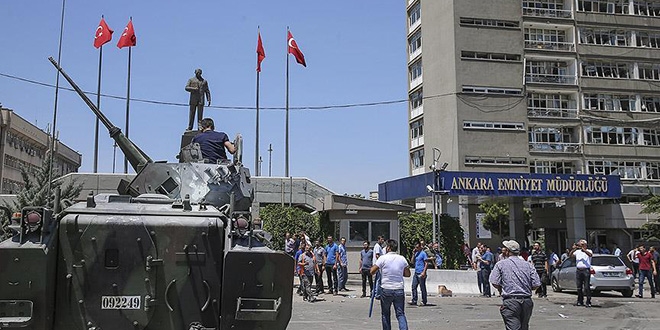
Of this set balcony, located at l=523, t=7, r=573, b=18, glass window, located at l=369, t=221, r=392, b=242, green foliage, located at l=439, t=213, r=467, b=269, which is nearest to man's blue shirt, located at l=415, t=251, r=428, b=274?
glass window, located at l=369, t=221, r=392, b=242

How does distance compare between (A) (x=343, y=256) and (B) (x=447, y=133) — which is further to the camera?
(B) (x=447, y=133)

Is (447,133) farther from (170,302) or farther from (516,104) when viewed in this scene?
(170,302)

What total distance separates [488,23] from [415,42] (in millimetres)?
7194

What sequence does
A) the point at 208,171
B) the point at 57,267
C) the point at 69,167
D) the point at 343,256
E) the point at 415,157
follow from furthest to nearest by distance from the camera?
the point at 69,167 → the point at 415,157 → the point at 343,256 → the point at 208,171 → the point at 57,267

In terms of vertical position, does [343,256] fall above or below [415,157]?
below

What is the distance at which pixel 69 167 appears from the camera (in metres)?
80.6

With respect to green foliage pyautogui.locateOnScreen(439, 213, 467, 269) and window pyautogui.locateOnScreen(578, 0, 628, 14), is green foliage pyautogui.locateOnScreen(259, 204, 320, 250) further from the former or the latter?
window pyautogui.locateOnScreen(578, 0, 628, 14)

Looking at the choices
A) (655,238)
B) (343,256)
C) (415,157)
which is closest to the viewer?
(343,256)

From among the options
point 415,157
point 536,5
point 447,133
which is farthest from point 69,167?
point 536,5

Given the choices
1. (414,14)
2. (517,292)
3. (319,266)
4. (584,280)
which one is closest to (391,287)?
(517,292)

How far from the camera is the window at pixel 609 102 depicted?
5109cm

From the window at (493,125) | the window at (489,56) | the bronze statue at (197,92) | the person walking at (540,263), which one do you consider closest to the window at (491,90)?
the window at (489,56)

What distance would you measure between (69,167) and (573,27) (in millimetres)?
58530

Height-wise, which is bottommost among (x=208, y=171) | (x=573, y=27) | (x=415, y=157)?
(x=208, y=171)
